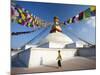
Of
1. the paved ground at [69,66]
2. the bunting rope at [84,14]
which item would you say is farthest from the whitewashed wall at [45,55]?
the bunting rope at [84,14]

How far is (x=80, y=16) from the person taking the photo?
8.69 feet

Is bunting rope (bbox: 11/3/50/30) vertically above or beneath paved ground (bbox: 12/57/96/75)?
above

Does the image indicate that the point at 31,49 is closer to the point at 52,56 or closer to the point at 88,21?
the point at 52,56

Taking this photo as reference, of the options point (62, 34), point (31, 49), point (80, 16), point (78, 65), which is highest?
point (80, 16)

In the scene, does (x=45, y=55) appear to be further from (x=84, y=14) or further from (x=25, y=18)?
(x=84, y=14)

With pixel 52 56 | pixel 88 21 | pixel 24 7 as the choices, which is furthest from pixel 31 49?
pixel 88 21

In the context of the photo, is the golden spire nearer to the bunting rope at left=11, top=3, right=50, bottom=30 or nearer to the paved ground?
the bunting rope at left=11, top=3, right=50, bottom=30

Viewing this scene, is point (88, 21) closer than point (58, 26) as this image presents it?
No

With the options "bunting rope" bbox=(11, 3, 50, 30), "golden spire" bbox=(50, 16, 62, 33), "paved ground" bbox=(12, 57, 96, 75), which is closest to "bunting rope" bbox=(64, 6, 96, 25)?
"golden spire" bbox=(50, 16, 62, 33)

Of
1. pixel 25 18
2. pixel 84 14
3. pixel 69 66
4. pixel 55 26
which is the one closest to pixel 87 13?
pixel 84 14

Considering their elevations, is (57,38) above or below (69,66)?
above

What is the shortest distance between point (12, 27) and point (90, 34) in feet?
3.12

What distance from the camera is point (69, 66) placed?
255cm

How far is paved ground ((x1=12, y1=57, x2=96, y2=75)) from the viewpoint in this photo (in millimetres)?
2363
